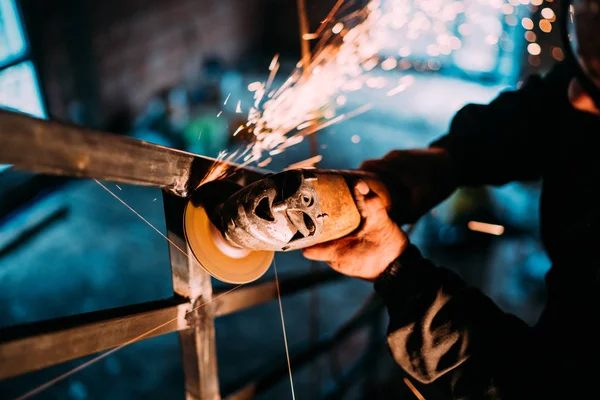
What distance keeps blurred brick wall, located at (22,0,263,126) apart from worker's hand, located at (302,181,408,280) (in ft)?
16.7

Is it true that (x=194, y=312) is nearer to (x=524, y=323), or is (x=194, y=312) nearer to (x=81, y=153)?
(x=81, y=153)

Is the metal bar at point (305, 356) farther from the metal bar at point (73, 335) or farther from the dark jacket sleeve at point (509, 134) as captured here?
the dark jacket sleeve at point (509, 134)

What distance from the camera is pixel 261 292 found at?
1860mm

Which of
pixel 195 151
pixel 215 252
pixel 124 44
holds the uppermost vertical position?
pixel 124 44

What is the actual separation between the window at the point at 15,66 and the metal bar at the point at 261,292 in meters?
3.90

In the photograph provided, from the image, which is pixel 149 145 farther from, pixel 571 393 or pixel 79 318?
pixel 571 393

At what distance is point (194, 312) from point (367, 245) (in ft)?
1.95

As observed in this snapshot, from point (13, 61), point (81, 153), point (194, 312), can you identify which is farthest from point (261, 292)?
point (13, 61)

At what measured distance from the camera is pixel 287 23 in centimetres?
928

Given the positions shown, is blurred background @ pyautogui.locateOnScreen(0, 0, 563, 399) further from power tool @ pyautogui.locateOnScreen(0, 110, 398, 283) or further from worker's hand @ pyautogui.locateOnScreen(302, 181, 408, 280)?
power tool @ pyautogui.locateOnScreen(0, 110, 398, 283)

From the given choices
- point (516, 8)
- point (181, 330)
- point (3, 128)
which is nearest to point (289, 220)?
point (181, 330)

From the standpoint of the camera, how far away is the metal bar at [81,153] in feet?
2.84

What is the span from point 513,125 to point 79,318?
1951mm

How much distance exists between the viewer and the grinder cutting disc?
1.33m
